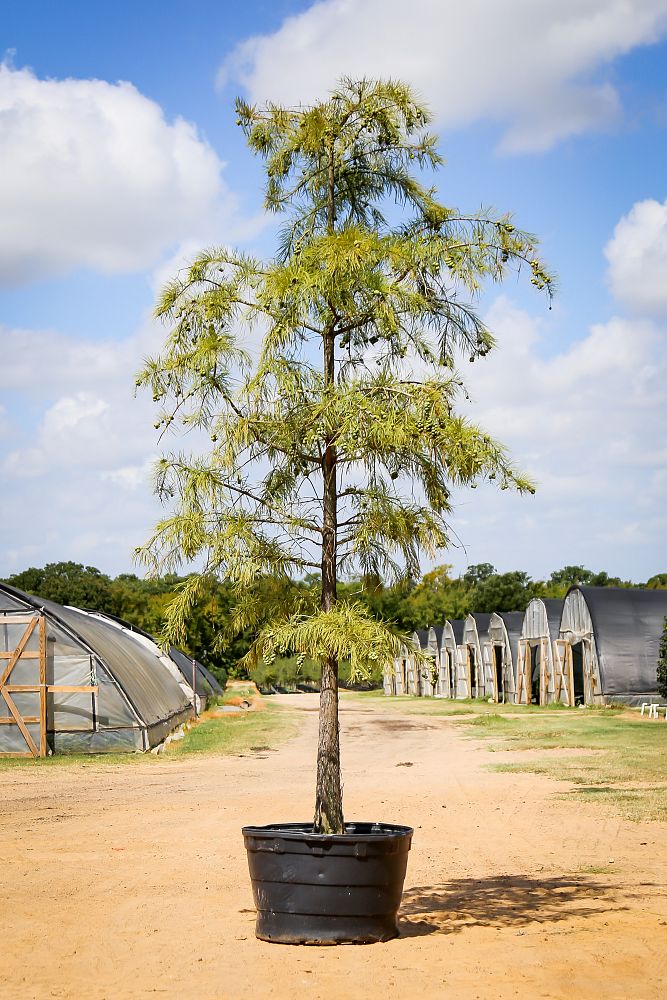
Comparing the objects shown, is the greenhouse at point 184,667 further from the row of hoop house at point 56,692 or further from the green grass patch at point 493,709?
the row of hoop house at point 56,692

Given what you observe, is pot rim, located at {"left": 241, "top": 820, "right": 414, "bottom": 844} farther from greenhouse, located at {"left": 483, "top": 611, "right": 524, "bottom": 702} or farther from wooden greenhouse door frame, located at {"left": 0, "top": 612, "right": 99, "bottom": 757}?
greenhouse, located at {"left": 483, "top": 611, "right": 524, "bottom": 702}

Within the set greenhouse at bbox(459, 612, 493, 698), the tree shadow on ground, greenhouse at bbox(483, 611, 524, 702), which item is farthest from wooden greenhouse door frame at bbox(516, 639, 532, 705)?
the tree shadow on ground

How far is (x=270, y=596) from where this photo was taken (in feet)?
28.3

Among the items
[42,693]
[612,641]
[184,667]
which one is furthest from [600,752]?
[184,667]

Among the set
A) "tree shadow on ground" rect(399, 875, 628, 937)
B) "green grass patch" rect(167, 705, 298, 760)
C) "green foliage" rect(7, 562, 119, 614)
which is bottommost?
"tree shadow on ground" rect(399, 875, 628, 937)

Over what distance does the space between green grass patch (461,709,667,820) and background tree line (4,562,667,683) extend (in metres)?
3.92

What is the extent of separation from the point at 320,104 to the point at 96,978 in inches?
260

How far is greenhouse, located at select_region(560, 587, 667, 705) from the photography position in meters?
35.8

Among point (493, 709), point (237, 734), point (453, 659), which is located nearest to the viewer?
point (237, 734)

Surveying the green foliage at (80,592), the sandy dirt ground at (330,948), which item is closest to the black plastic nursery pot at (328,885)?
the sandy dirt ground at (330,948)

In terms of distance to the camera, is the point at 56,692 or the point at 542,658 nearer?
the point at 56,692

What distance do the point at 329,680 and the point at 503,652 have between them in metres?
40.1

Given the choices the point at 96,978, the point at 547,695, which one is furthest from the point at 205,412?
the point at 547,695

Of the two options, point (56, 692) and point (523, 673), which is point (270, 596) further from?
point (523, 673)
